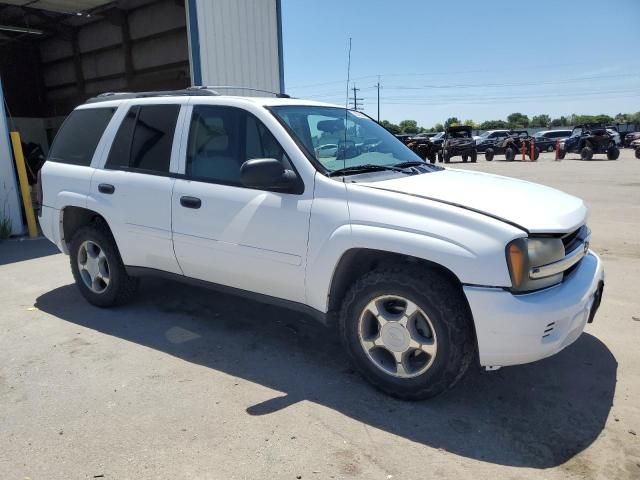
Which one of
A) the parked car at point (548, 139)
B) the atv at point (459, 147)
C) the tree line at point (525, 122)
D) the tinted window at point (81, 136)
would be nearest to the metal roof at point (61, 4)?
the tinted window at point (81, 136)

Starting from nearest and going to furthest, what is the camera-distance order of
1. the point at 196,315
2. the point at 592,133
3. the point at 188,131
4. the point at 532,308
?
the point at 532,308, the point at 188,131, the point at 196,315, the point at 592,133

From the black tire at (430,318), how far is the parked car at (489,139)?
3098cm

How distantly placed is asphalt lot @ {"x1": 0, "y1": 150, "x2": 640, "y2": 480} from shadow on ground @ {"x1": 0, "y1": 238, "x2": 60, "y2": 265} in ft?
9.00

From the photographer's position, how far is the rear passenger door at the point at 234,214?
10.6ft

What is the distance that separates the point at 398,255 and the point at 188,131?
195 cm

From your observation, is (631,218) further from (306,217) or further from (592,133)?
(592,133)

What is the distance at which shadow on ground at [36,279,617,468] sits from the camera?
2.64 metres

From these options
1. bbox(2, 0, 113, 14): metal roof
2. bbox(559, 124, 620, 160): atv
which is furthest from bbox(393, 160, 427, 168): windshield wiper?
bbox(559, 124, 620, 160): atv

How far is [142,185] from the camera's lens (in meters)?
4.00

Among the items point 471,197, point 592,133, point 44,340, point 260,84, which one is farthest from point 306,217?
point 592,133

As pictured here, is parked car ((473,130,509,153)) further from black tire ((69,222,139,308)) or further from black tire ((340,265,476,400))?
black tire ((340,265,476,400))

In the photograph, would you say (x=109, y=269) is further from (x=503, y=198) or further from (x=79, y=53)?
(x=79, y=53)

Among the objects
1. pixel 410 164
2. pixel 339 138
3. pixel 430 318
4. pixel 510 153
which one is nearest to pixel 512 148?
pixel 510 153

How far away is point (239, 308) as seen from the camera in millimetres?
4613
